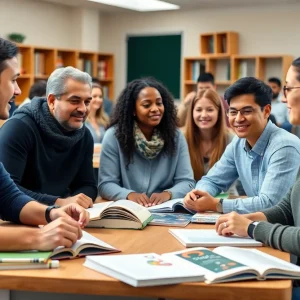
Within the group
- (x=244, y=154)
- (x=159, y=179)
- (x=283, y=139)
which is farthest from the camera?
(x=159, y=179)

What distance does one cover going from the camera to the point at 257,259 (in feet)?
6.06

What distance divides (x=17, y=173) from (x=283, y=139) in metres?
1.26

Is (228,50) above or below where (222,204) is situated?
above

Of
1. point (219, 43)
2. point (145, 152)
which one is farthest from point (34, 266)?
point (219, 43)

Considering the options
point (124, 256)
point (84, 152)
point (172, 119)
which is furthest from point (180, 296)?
point (172, 119)

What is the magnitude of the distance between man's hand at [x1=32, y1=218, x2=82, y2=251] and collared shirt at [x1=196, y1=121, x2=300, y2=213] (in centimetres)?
100

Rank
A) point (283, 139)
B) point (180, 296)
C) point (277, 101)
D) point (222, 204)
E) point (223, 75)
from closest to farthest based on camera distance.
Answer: point (180, 296) → point (222, 204) → point (283, 139) → point (277, 101) → point (223, 75)

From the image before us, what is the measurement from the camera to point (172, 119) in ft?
11.9

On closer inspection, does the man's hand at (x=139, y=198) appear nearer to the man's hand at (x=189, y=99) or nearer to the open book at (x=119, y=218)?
the open book at (x=119, y=218)

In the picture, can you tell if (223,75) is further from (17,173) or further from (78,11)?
(17,173)

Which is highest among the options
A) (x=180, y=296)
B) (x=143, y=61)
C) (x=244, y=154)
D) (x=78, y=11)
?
(x=78, y=11)

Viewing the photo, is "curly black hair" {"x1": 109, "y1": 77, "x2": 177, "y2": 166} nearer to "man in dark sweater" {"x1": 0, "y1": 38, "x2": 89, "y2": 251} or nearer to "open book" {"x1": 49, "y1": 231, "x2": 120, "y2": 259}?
"man in dark sweater" {"x1": 0, "y1": 38, "x2": 89, "y2": 251}

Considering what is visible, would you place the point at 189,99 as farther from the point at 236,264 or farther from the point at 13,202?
the point at 236,264

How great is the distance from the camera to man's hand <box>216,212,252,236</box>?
2.19 meters
